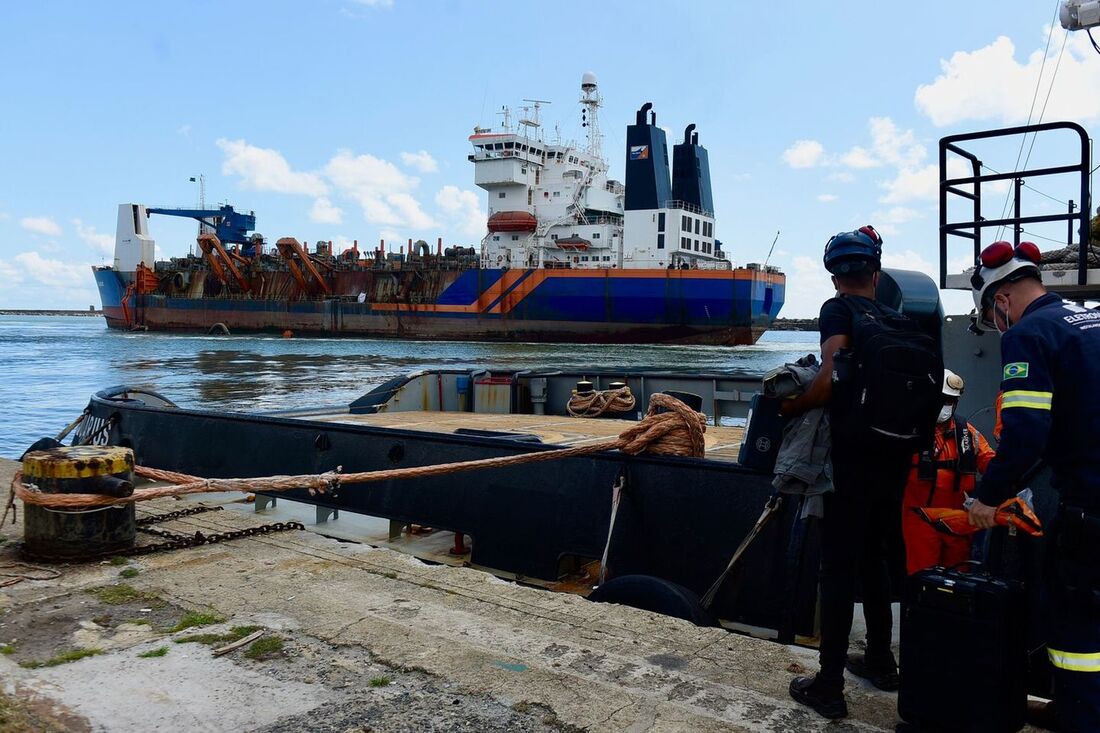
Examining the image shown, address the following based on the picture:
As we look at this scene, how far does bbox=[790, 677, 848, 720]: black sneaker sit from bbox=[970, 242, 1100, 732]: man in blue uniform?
660 mm

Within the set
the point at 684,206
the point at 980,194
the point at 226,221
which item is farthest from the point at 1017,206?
the point at 226,221

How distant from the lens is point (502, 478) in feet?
20.4

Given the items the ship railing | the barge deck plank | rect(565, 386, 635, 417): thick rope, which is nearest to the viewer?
the barge deck plank

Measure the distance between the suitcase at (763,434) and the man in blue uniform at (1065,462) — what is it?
1.27m

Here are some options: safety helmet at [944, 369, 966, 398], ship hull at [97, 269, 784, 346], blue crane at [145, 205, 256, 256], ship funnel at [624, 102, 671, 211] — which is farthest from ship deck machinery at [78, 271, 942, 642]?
blue crane at [145, 205, 256, 256]

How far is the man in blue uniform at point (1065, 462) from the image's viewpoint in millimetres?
2453

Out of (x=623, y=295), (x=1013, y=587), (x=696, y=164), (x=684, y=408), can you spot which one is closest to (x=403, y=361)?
(x=623, y=295)

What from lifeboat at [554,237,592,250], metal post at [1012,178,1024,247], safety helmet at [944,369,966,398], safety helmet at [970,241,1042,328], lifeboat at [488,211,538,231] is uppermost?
lifeboat at [488,211,538,231]

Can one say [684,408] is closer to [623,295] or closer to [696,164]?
[623,295]

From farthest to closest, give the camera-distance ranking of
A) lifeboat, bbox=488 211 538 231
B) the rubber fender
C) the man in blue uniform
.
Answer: lifeboat, bbox=488 211 538 231 < the rubber fender < the man in blue uniform

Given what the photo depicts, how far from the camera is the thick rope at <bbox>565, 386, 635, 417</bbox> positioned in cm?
889

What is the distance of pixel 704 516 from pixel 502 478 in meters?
1.61

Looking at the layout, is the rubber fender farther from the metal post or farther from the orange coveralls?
the metal post

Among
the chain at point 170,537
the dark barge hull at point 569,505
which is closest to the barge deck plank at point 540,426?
the dark barge hull at point 569,505
